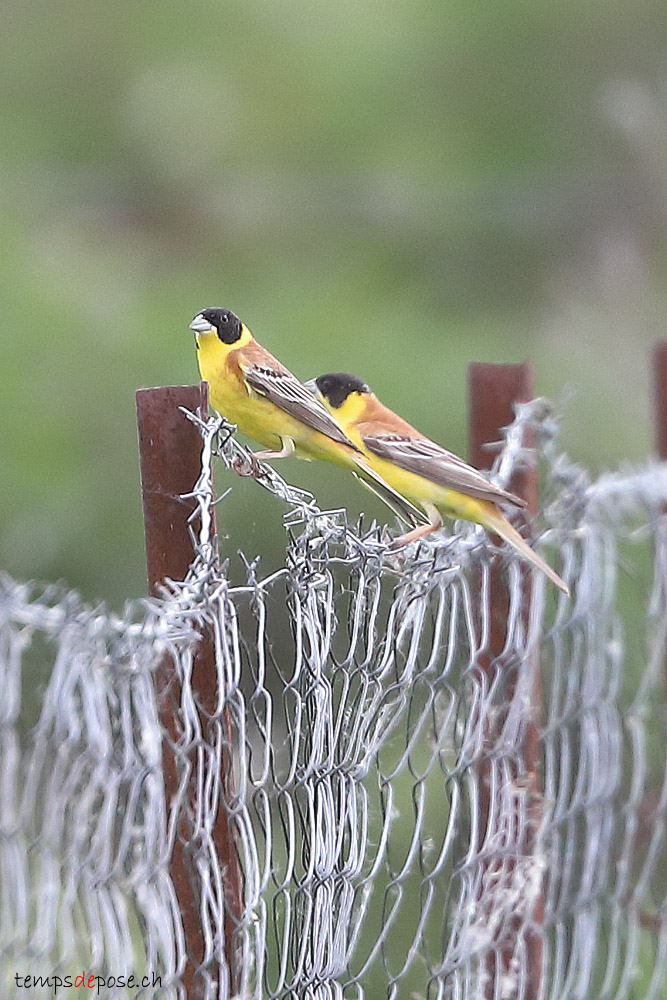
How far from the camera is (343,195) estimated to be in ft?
44.5

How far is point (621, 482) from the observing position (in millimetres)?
3037

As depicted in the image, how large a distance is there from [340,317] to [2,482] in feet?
10.9

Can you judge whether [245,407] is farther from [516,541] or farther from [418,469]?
[516,541]

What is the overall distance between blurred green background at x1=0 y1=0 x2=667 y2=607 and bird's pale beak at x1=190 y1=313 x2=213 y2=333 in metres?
5.57

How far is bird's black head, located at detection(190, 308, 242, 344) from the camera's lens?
132 inches

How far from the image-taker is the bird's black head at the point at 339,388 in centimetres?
397

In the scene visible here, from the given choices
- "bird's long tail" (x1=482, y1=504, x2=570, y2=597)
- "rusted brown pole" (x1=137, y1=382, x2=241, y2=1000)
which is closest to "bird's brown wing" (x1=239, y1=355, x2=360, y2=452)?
"bird's long tail" (x1=482, y1=504, x2=570, y2=597)

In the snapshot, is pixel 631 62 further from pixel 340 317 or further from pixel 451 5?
pixel 340 317

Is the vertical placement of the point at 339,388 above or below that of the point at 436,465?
above

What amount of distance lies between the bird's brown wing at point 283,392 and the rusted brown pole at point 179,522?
117 centimetres

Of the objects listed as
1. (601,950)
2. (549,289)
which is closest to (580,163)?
(549,289)

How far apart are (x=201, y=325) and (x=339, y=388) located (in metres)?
0.71

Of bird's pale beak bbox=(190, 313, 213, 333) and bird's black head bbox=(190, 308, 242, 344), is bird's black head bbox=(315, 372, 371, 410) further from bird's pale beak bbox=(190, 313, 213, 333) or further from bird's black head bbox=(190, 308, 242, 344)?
bird's pale beak bbox=(190, 313, 213, 333)

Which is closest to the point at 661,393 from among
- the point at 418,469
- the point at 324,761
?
the point at 418,469
